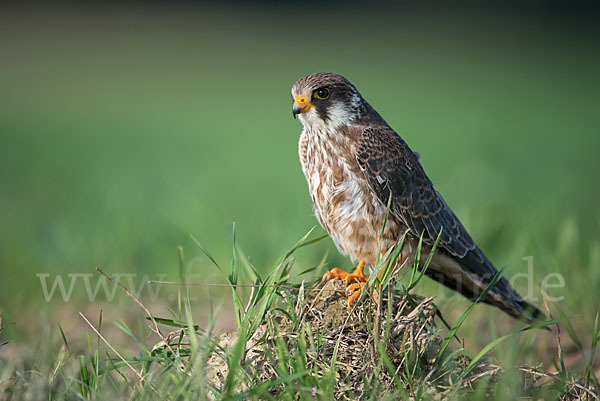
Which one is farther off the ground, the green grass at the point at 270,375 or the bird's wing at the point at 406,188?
the bird's wing at the point at 406,188

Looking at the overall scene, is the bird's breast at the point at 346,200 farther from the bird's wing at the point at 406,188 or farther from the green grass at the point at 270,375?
the green grass at the point at 270,375

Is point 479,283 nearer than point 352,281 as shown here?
No

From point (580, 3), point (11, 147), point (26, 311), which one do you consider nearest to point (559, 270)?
point (26, 311)

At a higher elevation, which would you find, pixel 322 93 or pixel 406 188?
pixel 322 93

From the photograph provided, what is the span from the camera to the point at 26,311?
4.75 meters

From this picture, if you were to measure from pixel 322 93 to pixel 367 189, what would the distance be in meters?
0.68

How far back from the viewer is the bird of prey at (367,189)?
139 inches

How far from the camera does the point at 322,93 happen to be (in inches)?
144

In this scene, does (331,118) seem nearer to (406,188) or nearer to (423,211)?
(406,188)

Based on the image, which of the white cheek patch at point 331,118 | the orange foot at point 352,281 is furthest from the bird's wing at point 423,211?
the orange foot at point 352,281

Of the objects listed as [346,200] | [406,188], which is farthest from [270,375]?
[406,188]

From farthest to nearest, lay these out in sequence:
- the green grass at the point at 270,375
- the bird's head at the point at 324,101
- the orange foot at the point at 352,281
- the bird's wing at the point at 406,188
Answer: the bird's head at the point at 324,101 < the bird's wing at the point at 406,188 < the orange foot at the point at 352,281 < the green grass at the point at 270,375

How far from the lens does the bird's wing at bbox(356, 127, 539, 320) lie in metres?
3.53

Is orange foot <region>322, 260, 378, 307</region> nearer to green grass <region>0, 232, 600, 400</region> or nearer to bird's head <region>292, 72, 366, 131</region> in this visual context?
green grass <region>0, 232, 600, 400</region>
